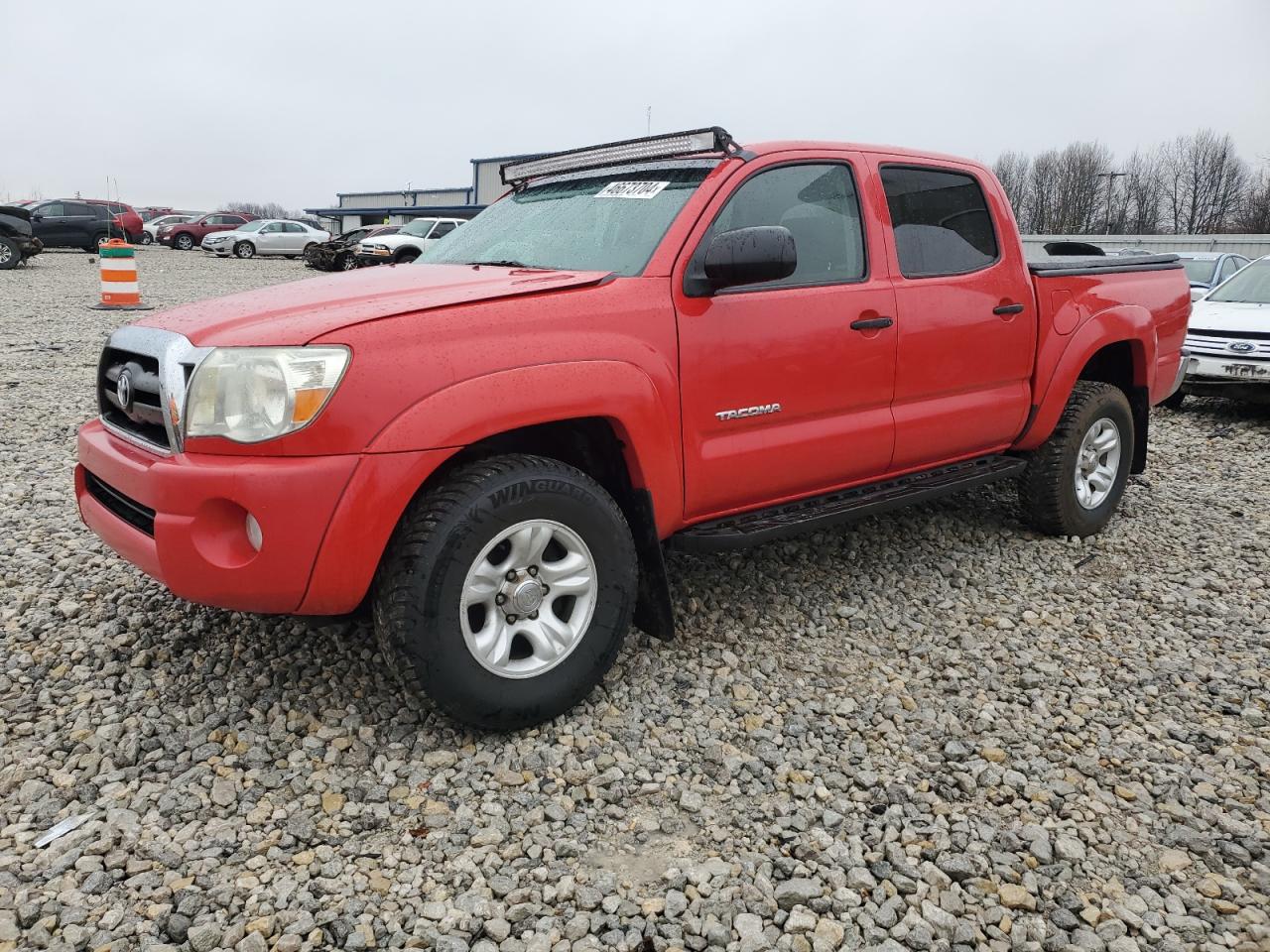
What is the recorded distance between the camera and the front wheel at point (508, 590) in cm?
271

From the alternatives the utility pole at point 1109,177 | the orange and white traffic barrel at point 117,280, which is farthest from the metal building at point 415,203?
the utility pole at point 1109,177

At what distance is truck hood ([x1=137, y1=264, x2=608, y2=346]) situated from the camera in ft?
8.79

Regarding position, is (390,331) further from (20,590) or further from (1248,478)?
(1248,478)

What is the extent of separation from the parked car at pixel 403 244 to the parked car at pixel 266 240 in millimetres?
6367

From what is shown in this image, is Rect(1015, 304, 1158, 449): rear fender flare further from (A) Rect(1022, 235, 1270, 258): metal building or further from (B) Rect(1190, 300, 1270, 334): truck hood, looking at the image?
(A) Rect(1022, 235, 1270, 258): metal building

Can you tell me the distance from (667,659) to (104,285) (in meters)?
13.3

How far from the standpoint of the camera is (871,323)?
3.69 meters

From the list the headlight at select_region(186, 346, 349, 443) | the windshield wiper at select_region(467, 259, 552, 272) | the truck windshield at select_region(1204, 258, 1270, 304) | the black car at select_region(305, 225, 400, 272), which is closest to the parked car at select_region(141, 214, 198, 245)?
the black car at select_region(305, 225, 400, 272)

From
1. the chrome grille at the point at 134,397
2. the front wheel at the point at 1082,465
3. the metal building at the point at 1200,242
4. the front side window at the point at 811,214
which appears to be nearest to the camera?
the chrome grille at the point at 134,397

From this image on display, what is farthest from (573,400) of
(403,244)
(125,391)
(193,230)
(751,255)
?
(193,230)

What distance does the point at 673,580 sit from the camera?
14.0ft

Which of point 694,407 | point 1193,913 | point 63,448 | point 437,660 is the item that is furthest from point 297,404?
point 63,448

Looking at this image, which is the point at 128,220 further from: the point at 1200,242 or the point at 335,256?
the point at 1200,242

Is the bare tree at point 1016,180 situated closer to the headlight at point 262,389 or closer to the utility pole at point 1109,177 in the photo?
the utility pole at point 1109,177
